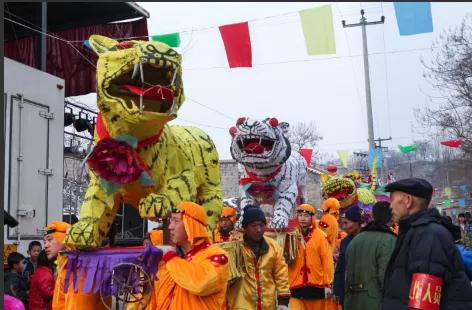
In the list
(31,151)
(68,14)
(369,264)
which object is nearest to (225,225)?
(369,264)

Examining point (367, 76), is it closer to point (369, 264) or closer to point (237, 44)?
point (237, 44)

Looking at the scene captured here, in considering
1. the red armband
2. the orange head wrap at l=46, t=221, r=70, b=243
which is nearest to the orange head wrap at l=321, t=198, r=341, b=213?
the orange head wrap at l=46, t=221, r=70, b=243

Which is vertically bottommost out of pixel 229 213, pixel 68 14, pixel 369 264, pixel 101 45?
pixel 369 264

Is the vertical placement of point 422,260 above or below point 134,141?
below

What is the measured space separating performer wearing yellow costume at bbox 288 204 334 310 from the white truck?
3.78 metres

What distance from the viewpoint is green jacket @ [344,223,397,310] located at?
534 cm

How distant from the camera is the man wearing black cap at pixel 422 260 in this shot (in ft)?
11.1

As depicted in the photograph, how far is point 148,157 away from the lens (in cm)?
443

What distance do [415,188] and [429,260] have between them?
19.6 inches

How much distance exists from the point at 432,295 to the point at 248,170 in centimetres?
424

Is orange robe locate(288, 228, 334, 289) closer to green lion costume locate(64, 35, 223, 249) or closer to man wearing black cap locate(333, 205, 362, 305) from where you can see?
man wearing black cap locate(333, 205, 362, 305)

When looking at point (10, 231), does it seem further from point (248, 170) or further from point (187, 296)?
point (187, 296)

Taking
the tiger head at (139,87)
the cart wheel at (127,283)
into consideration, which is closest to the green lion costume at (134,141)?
the tiger head at (139,87)

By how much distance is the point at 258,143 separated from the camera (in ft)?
23.2
